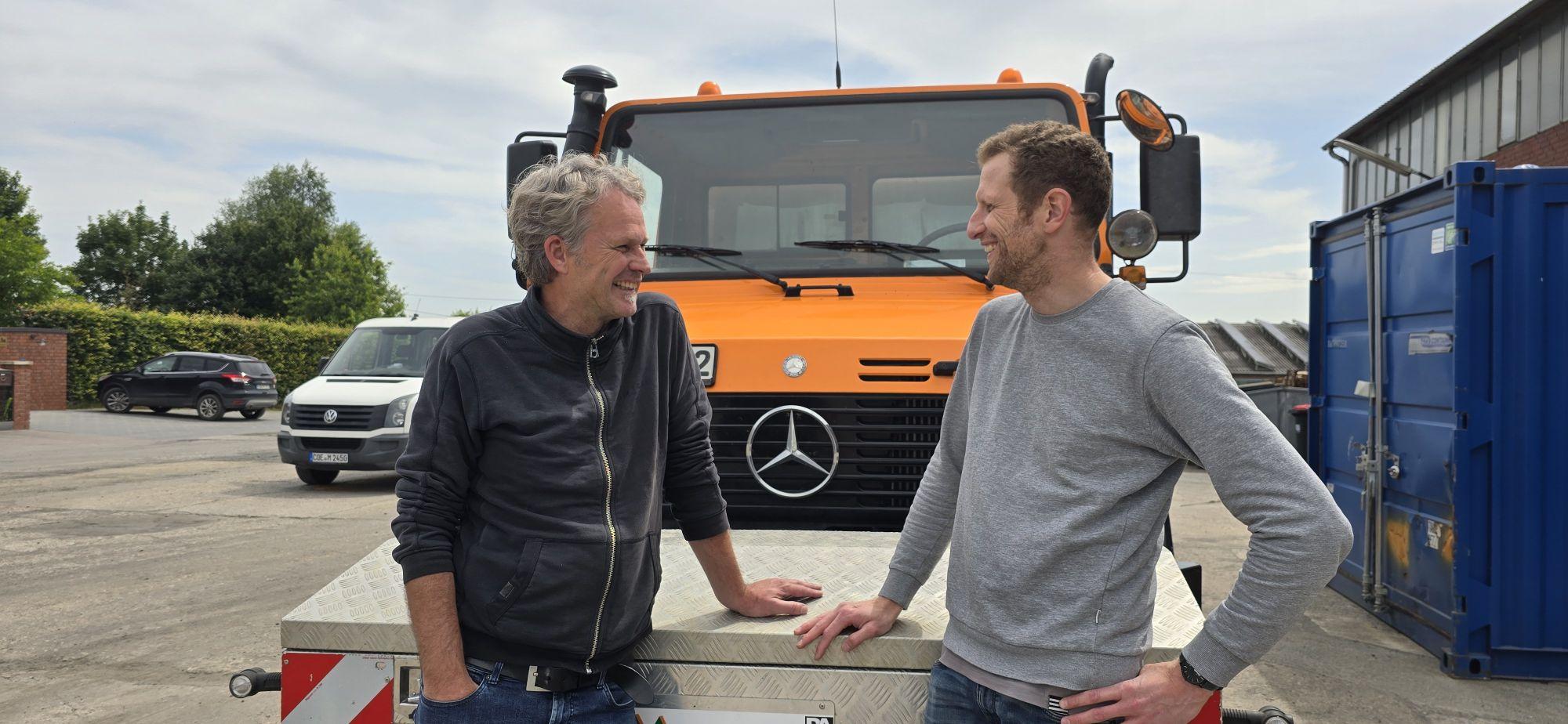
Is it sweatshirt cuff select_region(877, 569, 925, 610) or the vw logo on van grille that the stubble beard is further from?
the vw logo on van grille

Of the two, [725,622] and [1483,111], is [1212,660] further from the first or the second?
[1483,111]

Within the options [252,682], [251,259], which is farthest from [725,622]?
[251,259]

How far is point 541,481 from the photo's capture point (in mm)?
1948

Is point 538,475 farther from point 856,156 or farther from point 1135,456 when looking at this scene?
point 856,156

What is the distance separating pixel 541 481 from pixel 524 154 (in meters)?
2.43

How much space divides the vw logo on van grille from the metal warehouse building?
1729 cm

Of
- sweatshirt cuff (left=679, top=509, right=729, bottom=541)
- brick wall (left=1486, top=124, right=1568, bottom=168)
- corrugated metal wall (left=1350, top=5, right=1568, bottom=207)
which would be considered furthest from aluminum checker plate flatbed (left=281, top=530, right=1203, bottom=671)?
brick wall (left=1486, top=124, right=1568, bottom=168)

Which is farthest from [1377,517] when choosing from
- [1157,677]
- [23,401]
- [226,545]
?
[23,401]

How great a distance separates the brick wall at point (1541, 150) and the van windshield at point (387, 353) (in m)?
19.4

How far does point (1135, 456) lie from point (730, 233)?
2.60 meters

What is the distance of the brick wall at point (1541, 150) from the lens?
20.0 metres

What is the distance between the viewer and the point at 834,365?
3230 millimetres

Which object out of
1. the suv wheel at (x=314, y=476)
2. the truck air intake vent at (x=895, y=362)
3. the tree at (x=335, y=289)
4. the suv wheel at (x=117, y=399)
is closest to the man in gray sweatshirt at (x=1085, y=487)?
the truck air intake vent at (x=895, y=362)

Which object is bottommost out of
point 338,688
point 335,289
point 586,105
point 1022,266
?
point 338,688
